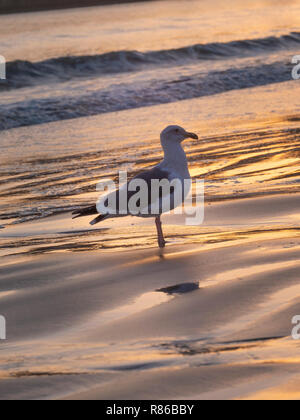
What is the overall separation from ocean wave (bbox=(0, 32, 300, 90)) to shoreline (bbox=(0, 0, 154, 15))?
2316cm

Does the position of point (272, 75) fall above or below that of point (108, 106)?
above

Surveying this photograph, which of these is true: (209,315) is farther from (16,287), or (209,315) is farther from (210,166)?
(210,166)

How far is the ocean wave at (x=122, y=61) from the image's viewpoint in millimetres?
20766

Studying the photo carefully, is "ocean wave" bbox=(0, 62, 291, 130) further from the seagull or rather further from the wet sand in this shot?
the wet sand

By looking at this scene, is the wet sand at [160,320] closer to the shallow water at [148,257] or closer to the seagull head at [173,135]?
the shallow water at [148,257]

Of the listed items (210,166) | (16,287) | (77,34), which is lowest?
(16,287)

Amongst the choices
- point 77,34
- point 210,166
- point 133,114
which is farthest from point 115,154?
point 77,34

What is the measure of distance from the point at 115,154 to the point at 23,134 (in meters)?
3.58

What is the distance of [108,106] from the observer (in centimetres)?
1577

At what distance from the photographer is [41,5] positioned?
164 ft

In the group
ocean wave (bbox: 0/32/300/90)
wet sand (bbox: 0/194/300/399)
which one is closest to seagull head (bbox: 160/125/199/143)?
wet sand (bbox: 0/194/300/399)

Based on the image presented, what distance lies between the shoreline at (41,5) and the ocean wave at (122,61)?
2316cm

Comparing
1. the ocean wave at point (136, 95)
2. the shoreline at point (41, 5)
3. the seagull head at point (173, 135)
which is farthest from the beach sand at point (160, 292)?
the shoreline at point (41, 5)

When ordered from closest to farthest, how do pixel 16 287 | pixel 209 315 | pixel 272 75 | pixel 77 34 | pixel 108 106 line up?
1. pixel 209 315
2. pixel 16 287
3. pixel 108 106
4. pixel 272 75
5. pixel 77 34
